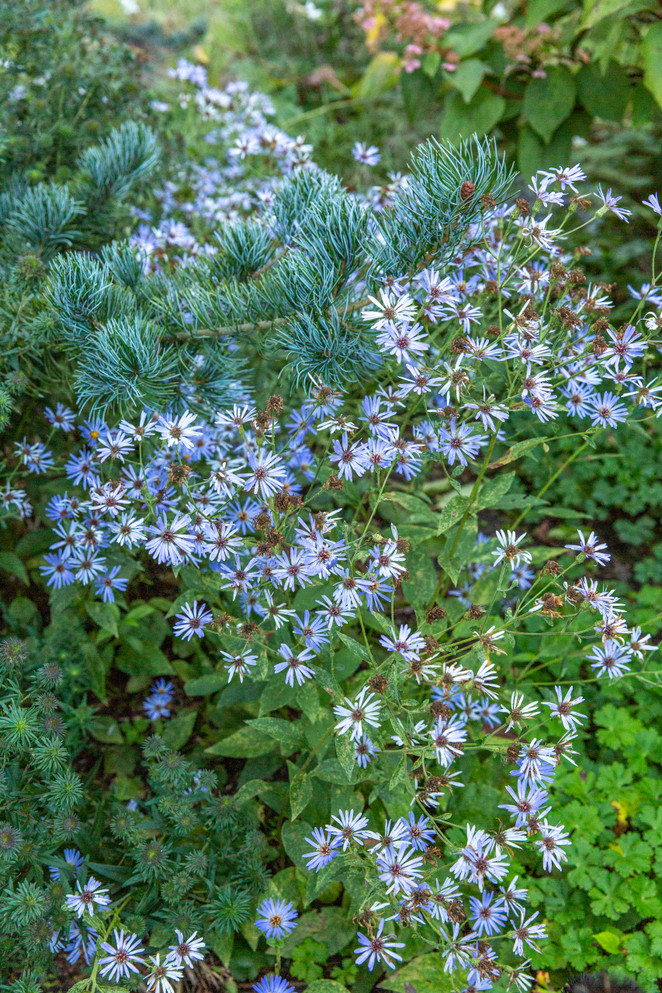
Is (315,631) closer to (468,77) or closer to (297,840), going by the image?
(297,840)

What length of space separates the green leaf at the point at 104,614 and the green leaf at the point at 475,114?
2.42m

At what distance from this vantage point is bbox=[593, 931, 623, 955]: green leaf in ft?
6.53

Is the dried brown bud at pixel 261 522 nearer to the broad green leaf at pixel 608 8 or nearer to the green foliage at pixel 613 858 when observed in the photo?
the green foliage at pixel 613 858

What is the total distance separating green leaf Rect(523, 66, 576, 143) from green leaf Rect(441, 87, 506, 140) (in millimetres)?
126

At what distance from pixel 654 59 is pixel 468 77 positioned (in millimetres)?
738

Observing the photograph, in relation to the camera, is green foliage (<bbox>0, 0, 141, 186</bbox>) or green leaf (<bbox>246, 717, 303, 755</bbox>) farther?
green foliage (<bbox>0, 0, 141, 186</bbox>)

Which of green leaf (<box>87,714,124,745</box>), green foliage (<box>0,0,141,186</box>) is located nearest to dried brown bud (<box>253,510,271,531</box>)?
green leaf (<box>87,714,124,745</box>)

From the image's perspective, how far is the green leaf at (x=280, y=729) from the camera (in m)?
1.89

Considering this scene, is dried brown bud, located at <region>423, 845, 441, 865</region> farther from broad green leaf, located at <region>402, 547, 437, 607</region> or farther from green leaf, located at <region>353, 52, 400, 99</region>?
green leaf, located at <region>353, 52, 400, 99</region>

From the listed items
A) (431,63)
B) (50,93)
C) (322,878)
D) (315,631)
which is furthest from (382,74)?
(322,878)

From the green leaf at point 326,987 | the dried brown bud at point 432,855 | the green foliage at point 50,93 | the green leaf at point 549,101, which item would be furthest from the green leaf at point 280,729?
the green leaf at point 549,101

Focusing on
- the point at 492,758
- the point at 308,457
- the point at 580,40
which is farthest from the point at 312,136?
the point at 492,758

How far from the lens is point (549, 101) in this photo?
10.8ft

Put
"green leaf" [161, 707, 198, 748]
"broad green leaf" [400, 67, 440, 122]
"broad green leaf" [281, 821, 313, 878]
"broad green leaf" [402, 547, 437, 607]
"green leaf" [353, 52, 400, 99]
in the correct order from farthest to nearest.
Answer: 1. "green leaf" [353, 52, 400, 99]
2. "broad green leaf" [400, 67, 440, 122]
3. "green leaf" [161, 707, 198, 748]
4. "broad green leaf" [402, 547, 437, 607]
5. "broad green leaf" [281, 821, 313, 878]
